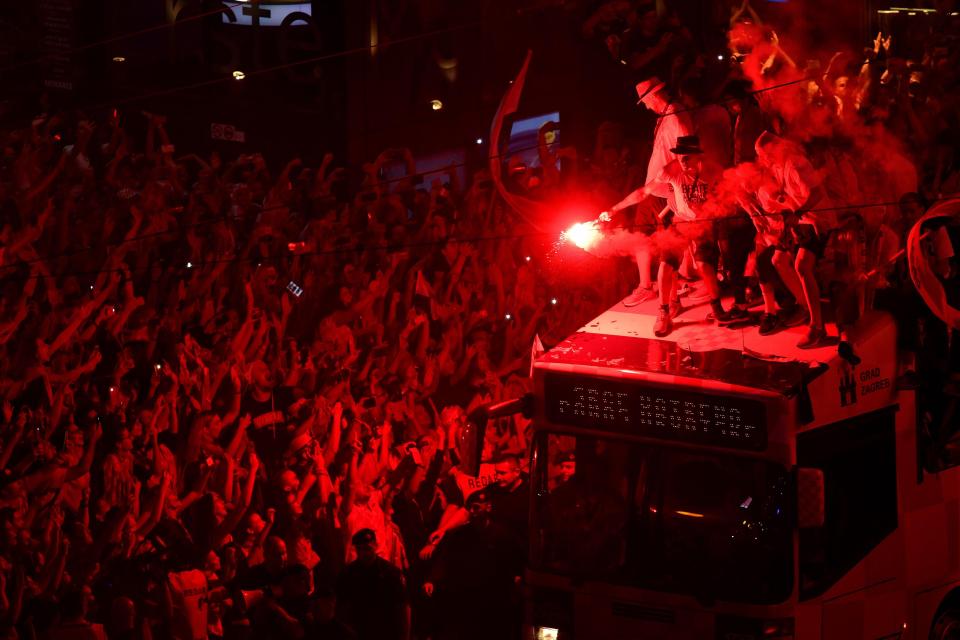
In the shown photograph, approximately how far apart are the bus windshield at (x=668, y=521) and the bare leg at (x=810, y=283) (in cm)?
130

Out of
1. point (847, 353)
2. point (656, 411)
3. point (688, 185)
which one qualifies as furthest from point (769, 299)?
point (656, 411)

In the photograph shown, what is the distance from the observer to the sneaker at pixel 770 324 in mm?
7805

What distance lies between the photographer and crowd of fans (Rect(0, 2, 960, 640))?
26.1 ft

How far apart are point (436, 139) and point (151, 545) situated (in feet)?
52.1

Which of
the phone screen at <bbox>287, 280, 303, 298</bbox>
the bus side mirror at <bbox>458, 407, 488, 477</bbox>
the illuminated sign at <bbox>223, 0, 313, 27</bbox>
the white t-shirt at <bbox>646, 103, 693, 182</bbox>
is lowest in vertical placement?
the bus side mirror at <bbox>458, 407, 488, 477</bbox>

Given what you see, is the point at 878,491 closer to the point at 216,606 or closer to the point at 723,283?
the point at 723,283

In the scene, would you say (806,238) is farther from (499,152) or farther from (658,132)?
(499,152)

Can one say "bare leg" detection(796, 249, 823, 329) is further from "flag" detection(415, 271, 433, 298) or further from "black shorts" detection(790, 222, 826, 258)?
"flag" detection(415, 271, 433, 298)

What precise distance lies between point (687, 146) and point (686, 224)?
32.9 inches

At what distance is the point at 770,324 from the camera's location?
25.7 feet

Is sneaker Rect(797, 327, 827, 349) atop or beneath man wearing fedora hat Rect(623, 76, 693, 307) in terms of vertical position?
beneath

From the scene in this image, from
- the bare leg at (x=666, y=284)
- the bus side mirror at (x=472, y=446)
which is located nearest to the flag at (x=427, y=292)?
the bare leg at (x=666, y=284)

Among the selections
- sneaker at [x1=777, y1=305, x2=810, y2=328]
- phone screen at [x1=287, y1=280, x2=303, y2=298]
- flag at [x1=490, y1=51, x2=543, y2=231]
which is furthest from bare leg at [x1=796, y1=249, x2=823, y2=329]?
phone screen at [x1=287, y1=280, x2=303, y2=298]

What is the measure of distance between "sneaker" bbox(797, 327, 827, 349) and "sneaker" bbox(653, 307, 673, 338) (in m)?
0.97
